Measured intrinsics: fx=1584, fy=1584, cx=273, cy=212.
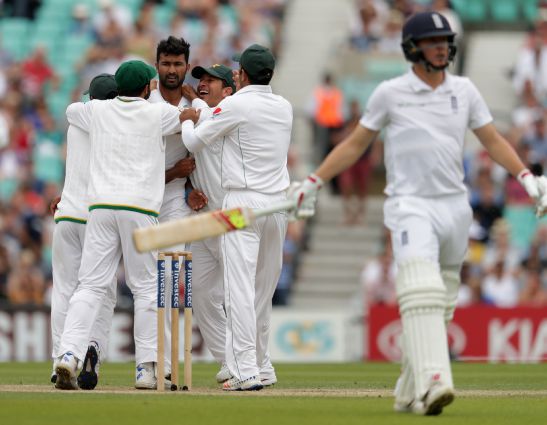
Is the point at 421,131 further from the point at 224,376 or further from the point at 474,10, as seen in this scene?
the point at 474,10

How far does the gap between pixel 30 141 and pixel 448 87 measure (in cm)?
1391

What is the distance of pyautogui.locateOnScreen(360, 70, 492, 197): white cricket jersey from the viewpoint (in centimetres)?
854

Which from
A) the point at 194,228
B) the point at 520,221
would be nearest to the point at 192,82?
A: the point at 520,221

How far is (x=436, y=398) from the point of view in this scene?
8031 millimetres

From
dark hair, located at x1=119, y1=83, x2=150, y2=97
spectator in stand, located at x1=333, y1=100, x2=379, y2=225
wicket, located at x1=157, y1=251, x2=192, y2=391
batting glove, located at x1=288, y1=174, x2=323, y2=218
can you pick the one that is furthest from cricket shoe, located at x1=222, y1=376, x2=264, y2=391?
spectator in stand, located at x1=333, y1=100, x2=379, y2=225

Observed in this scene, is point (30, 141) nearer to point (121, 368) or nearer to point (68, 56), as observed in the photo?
point (68, 56)

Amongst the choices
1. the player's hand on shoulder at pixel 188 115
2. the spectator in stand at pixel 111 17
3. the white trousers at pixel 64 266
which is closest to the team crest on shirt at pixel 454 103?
the player's hand on shoulder at pixel 188 115

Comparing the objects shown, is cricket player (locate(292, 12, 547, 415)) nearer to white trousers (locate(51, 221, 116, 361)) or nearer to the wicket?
the wicket

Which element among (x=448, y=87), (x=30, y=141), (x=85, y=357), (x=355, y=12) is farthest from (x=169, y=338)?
(x=355, y=12)

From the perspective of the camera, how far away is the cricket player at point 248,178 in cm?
1014

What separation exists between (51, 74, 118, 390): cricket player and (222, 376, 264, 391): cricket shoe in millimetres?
1082

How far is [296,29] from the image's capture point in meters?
24.1

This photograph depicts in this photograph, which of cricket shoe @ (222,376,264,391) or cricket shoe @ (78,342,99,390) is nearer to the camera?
cricket shoe @ (222,376,264,391)

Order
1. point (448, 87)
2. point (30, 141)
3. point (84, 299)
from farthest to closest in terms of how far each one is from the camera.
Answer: point (30, 141)
point (84, 299)
point (448, 87)
